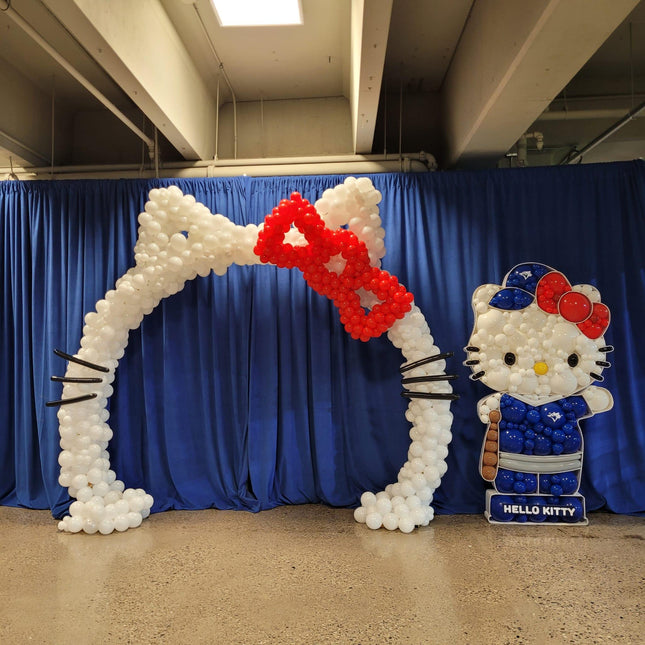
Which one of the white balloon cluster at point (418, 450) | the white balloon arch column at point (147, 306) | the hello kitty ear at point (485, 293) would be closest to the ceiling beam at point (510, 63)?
the white balloon arch column at point (147, 306)

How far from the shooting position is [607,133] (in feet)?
13.1

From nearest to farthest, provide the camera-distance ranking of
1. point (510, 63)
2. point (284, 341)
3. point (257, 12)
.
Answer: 1. point (510, 63)
2. point (257, 12)
3. point (284, 341)

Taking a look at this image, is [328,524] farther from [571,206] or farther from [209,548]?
[571,206]

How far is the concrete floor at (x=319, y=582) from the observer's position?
2.38 meters

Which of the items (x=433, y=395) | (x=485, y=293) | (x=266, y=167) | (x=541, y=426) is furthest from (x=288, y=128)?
(x=541, y=426)

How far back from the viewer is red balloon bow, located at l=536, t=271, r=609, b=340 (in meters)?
3.71

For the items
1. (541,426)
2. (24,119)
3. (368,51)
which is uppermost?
(24,119)

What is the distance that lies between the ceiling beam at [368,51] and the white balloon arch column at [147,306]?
1.52 feet

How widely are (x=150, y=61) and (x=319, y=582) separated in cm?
314

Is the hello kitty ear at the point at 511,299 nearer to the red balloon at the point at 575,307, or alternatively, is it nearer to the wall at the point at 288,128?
the red balloon at the point at 575,307

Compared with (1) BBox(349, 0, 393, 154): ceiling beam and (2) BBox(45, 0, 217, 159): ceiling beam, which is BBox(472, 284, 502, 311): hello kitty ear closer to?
(1) BBox(349, 0, 393, 154): ceiling beam

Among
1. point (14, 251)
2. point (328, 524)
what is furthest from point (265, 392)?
point (14, 251)

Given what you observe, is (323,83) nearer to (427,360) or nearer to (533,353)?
(427,360)

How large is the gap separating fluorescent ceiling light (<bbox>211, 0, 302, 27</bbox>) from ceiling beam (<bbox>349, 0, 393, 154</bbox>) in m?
0.56
